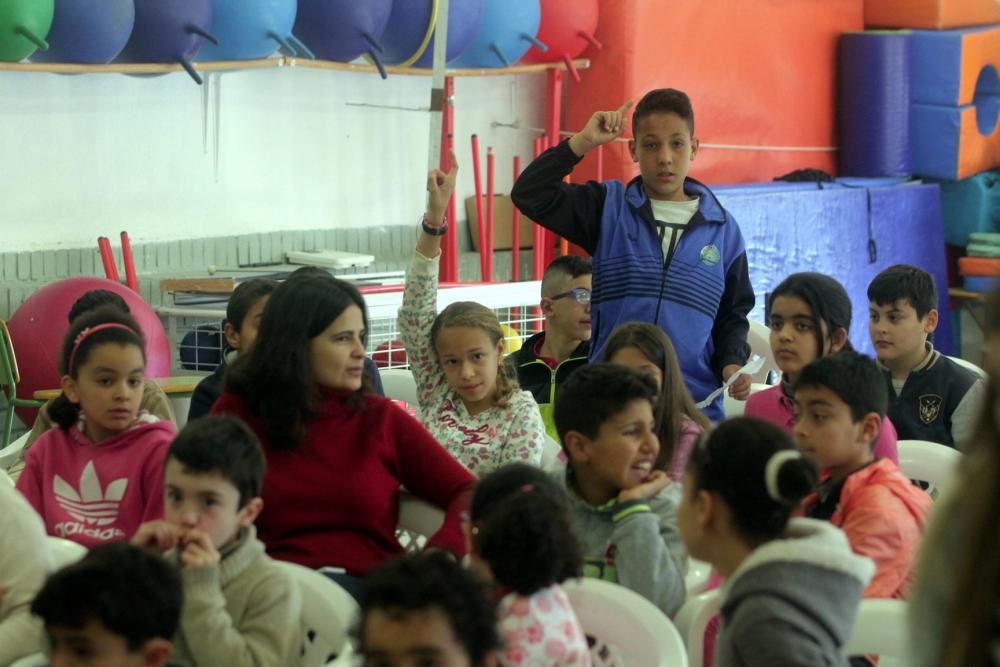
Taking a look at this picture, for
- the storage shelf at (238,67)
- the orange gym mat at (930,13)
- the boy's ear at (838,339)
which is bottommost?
the boy's ear at (838,339)

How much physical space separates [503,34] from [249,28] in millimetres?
1193

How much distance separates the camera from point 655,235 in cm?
318

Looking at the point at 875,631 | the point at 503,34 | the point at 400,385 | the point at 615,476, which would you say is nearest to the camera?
the point at 875,631

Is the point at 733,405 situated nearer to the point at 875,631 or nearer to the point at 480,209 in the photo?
the point at 875,631

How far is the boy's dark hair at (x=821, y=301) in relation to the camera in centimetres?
307

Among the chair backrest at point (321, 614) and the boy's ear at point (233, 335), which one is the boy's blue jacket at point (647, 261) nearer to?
the boy's ear at point (233, 335)

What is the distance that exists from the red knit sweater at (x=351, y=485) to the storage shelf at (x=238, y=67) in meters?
Result: 2.46

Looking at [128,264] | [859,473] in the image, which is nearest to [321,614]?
[859,473]

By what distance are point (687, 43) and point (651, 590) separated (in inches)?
193

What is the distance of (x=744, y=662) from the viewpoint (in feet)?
5.18

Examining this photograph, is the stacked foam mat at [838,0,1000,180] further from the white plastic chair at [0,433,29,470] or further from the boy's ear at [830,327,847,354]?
the white plastic chair at [0,433,29,470]

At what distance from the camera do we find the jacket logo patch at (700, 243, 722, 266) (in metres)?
3.18

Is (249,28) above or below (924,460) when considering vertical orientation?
above

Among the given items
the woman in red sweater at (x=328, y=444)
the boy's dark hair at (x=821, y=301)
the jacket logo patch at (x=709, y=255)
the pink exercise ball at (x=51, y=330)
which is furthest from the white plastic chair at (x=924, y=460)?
the pink exercise ball at (x=51, y=330)
